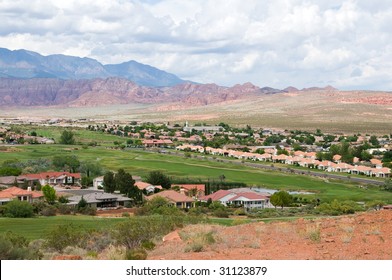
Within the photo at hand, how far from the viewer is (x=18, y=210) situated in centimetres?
4081

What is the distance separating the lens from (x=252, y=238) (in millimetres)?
17312

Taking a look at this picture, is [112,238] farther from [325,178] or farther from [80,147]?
[80,147]

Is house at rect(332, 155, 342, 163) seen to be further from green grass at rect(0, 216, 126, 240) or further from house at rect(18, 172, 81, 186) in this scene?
green grass at rect(0, 216, 126, 240)

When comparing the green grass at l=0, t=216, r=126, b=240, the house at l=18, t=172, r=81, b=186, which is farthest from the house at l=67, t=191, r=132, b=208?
the house at l=18, t=172, r=81, b=186

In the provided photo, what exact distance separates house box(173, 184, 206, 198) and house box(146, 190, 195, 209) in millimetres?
3527

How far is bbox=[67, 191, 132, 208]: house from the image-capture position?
48.6m

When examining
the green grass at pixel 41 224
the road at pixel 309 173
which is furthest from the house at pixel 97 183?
the road at pixel 309 173

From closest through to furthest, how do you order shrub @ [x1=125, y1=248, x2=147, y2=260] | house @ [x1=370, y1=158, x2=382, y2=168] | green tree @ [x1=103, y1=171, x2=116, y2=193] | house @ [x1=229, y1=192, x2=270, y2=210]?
shrub @ [x1=125, y1=248, x2=147, y2=260] < house @ [x1=229, y1=192, x2=270, y2=210] < green tree @ [x1=103, y1=171, x2=116, y2=193] < house @ [x1=370, y1=158, x2=382, y2=168]

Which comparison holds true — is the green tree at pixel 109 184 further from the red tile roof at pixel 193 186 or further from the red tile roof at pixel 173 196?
the red tile roof at pixel 193 186

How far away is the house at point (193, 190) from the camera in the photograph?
2231 inches

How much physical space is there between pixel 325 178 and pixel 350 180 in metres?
2.69

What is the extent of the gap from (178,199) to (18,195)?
38.5 ft

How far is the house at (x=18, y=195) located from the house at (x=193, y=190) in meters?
12.3

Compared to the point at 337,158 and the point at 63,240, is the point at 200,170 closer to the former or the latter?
the point at 337,158
